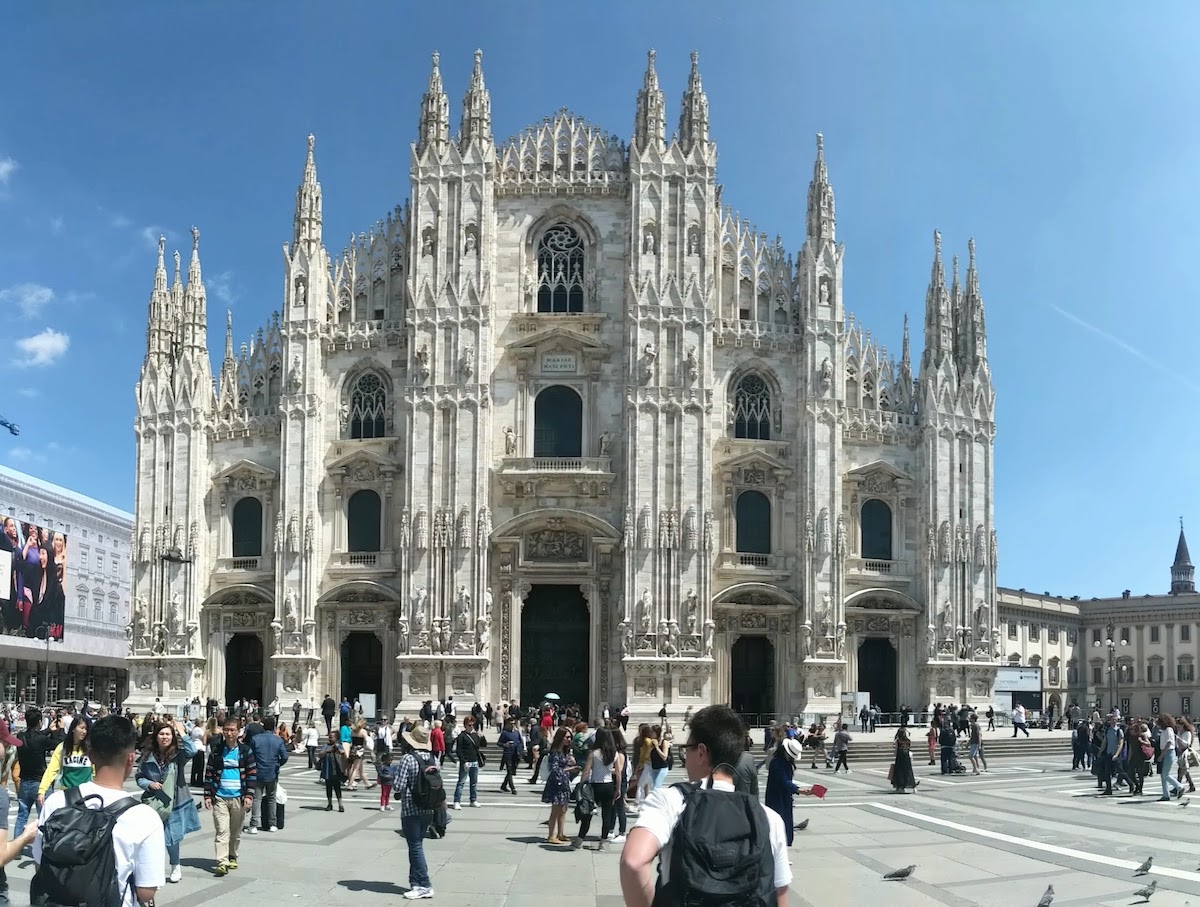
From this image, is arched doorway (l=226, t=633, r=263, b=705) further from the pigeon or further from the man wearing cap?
the pigeon

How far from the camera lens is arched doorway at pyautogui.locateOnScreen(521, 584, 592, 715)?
46156 mm

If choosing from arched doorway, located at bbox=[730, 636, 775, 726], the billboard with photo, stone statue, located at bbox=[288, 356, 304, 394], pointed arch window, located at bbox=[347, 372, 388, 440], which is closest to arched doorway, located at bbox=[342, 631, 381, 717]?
pointed arch window, located at bbox=[347, 372, 388, 440]

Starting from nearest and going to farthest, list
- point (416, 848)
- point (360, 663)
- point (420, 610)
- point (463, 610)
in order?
1. point (416, 848)
2. point (463, 610)
3. point (420, 610)
4. point (360, 663)

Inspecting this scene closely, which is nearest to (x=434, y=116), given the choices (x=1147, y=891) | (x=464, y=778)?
(x=464, y=778)

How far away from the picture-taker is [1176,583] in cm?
11200

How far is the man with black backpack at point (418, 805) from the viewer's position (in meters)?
13.9

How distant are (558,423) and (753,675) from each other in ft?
37.2

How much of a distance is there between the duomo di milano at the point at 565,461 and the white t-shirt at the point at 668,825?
129ft

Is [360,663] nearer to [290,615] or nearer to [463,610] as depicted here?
[290,615]

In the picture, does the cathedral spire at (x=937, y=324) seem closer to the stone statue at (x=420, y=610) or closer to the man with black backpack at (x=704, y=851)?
the stone statue at (x=420, y=610)

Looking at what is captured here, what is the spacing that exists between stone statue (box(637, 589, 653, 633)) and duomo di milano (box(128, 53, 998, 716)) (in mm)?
131

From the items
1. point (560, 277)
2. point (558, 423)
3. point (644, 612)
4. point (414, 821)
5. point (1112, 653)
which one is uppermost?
point (560, 277)

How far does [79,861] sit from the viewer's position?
6180mm

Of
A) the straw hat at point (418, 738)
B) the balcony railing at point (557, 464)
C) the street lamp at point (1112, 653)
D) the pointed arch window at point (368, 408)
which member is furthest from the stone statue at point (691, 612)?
the street lamp at point (1112, 653)
